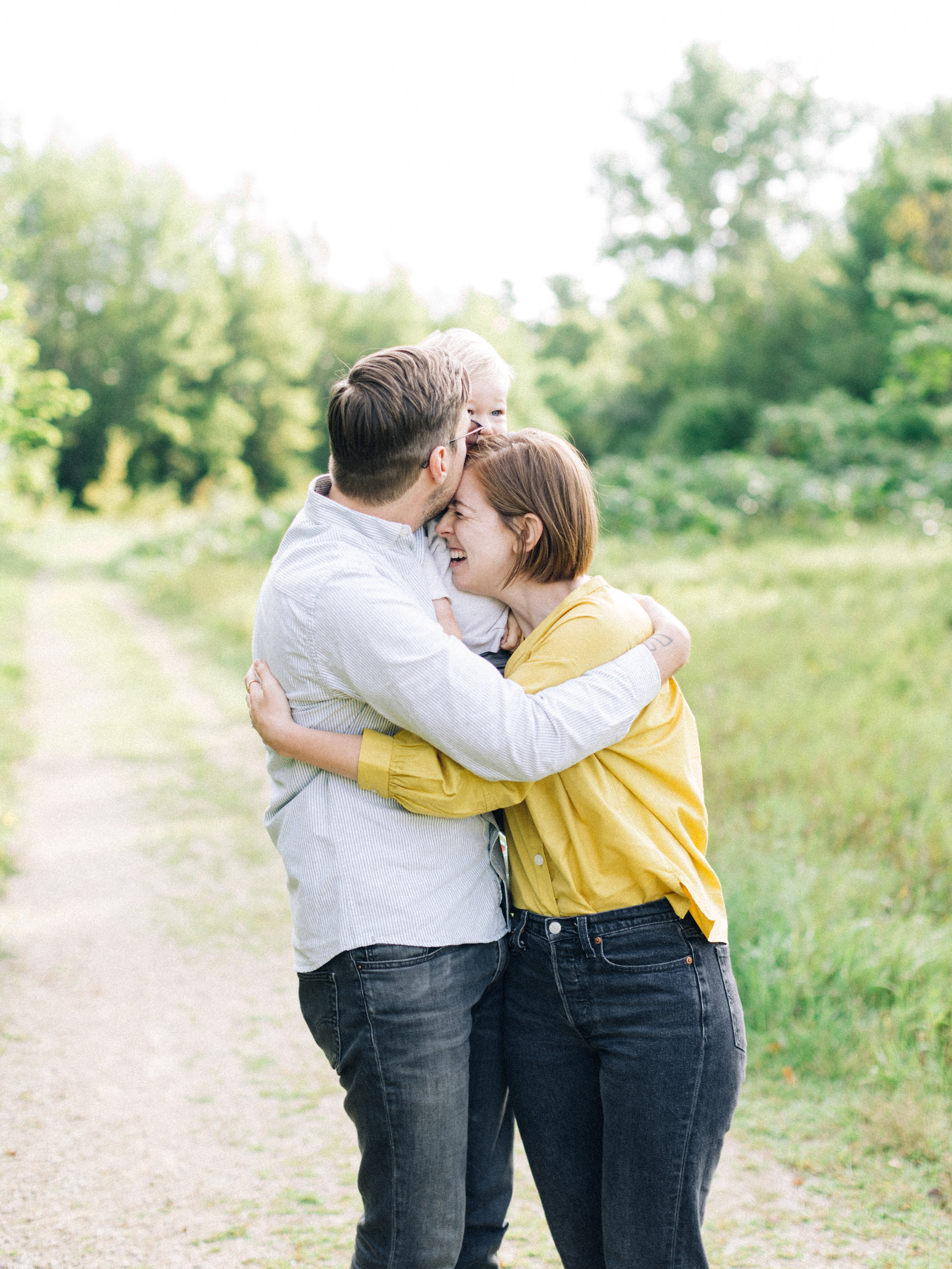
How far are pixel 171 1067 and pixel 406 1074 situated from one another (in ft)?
8.07

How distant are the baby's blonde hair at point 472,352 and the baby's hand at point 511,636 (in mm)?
598

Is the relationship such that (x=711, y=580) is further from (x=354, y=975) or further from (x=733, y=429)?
(x=733, y=429)

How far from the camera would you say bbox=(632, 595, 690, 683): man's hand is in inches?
75.7

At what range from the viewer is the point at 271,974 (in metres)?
4.56

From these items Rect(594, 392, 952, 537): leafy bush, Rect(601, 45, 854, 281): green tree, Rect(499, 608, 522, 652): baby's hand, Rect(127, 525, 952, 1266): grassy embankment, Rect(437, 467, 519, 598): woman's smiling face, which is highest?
Rect(601, 45, 854, 281): green tree

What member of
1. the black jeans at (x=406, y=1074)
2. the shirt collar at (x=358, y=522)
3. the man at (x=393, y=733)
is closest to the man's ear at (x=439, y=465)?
the man at (x=393, y=733)

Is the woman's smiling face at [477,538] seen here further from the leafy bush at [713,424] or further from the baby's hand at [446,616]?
the leafy bush at [713,424]

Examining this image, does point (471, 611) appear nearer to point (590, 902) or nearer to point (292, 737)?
point (292, 737)

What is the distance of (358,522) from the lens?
1.85 meters

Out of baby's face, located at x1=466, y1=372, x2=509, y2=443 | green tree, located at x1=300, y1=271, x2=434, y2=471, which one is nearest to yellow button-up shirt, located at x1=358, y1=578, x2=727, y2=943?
baby's face, located at x1=466, y1=372, x2=509, y2=443

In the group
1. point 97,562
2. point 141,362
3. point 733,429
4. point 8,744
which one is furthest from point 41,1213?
point 141,362

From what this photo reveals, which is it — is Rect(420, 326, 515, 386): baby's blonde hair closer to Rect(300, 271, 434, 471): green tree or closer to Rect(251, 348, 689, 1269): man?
Rect(251, 348, 689, 1269): man

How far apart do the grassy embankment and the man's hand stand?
1978mm

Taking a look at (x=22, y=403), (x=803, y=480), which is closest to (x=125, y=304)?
(x=803, y=480)
